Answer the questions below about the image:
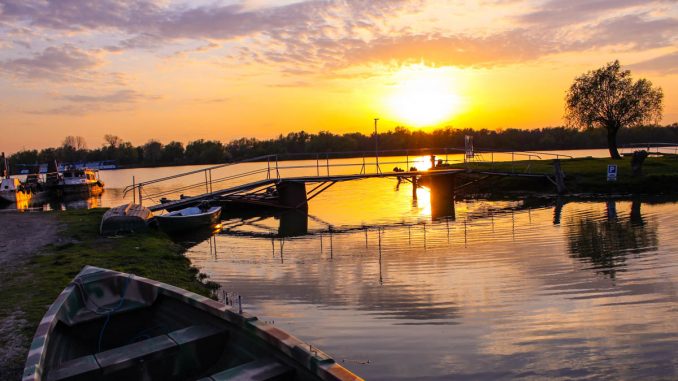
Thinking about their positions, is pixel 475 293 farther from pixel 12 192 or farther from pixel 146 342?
pixel 12 192

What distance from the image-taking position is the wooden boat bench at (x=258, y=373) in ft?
17.3

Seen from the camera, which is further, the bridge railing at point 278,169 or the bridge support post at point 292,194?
the bridge support post at point 292,194

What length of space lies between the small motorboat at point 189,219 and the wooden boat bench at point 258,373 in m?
18.5

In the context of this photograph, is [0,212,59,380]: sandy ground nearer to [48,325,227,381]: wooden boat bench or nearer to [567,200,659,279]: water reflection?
[48,325,227,381]: wooden boat bench

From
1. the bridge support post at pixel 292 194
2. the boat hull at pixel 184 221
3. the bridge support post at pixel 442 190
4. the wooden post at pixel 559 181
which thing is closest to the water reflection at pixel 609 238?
the wooden post at pixel 559 181

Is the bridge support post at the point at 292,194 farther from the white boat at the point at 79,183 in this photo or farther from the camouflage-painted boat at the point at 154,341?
the white boat at the point at 79,183

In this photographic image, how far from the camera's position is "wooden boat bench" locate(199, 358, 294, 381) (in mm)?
5285

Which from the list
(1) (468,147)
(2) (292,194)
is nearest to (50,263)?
(2) (292,194)

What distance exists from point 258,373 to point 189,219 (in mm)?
19481

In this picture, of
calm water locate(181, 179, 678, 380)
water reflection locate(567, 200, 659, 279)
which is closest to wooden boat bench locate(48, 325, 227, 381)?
calm water locate(181, 179, 678, 380)

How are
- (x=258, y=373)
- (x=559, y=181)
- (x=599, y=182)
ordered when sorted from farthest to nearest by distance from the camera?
(x=599, y=182)
(x=559, y=181)
(x=258, y=373)

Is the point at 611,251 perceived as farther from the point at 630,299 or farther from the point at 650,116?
the point at 650,116

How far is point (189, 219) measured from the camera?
2394 cm

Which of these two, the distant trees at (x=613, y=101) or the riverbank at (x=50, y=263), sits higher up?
the distant trees at (x=613, y=101)
